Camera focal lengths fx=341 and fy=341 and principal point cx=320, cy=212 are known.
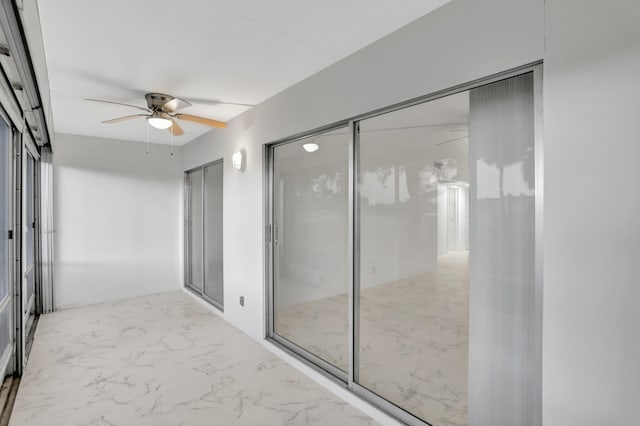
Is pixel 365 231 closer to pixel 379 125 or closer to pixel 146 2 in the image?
pixel 379 125

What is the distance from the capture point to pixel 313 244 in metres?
3.03

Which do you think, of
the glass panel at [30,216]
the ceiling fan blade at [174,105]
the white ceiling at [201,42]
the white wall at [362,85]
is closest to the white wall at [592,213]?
the white wall at [362,85]

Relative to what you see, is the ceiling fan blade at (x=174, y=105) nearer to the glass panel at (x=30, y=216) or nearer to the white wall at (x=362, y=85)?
the white wall at (x=362, y=85)

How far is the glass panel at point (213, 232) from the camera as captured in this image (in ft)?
15.0

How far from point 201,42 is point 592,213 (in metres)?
2.34

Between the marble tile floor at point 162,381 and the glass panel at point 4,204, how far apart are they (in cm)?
86

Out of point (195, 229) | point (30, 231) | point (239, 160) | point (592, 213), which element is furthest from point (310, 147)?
point (30, 231)

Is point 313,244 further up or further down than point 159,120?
further down

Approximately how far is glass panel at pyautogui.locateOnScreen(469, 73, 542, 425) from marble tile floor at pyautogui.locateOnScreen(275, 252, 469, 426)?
0.12m

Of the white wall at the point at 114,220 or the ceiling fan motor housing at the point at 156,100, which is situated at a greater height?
the ceiling fan motor housing at the point at 156,100

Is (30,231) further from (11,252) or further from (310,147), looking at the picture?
(310,147)

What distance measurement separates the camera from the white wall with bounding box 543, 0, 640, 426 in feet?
4.06

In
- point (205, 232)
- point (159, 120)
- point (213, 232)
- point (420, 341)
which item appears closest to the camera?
point (420, 341)

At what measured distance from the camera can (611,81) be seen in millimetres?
1270
